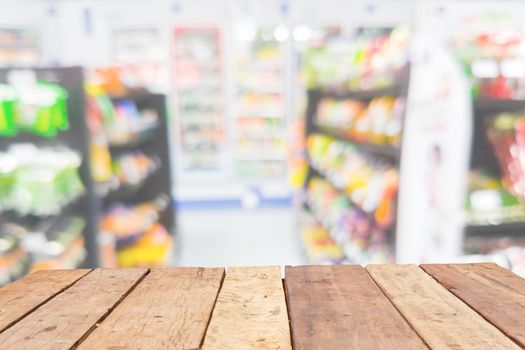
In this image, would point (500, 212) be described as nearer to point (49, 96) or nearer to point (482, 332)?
point (482, 332)

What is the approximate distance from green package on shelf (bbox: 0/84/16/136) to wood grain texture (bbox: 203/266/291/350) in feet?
6.21

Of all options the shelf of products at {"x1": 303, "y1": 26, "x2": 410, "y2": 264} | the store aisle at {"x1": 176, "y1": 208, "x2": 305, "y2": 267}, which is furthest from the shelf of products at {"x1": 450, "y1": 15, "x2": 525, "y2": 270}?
the store aisle at {"x1": 176, "y1": 208, "x2": 305, "y2": 267}

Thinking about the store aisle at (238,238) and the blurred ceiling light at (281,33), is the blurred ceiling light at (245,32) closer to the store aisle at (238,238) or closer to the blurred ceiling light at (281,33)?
the blurred ceiling light at (281,33)

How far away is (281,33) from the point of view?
24.3 feet

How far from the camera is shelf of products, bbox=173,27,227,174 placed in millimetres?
7621

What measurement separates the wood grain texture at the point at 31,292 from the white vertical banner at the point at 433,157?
1558 millimetres

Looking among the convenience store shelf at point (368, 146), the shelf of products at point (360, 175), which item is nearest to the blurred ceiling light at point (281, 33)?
the convenience store shelf at point (368, 146)

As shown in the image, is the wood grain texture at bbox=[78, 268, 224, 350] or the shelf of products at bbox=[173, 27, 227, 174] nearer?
the wood grain texture at bbox=[78, 268, 224, 350]

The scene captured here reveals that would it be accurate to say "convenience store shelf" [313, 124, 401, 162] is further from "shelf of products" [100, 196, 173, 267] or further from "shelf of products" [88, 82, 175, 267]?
"shelf of products" [100, 196, 173, 267]

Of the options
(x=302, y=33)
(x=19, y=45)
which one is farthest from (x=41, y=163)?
(x=19, y=45)

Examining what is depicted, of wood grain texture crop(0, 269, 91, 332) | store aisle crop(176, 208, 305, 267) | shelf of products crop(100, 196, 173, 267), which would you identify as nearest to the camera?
wood grain texture crop(0, 269, 91, 332)

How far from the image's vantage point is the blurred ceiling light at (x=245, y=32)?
7402 mm

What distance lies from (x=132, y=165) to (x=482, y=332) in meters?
Result: 3.70

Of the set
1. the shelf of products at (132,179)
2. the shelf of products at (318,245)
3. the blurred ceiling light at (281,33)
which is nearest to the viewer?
the shelf of products at (132,179)
